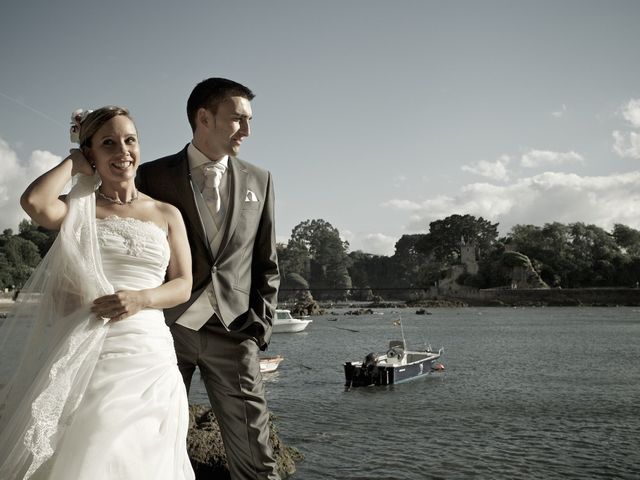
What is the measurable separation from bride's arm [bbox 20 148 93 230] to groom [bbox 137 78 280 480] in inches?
24.7

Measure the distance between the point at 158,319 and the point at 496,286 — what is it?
10989cm

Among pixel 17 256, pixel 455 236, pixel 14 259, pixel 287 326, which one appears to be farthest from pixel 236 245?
pixel 455 236

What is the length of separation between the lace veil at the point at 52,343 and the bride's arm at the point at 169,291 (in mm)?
82

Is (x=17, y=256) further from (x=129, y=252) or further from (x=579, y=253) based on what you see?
(x=579, y=253)

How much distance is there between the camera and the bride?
227 cm

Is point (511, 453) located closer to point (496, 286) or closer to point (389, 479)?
point (389, 479)

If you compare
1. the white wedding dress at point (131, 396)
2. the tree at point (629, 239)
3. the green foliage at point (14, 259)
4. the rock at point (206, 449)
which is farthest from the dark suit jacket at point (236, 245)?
the tree at point (629, 239)

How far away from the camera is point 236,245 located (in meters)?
3.16

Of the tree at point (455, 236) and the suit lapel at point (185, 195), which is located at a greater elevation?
the tree at point (455, 236)

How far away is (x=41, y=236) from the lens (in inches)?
3543

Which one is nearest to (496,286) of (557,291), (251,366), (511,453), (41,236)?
(557,291)

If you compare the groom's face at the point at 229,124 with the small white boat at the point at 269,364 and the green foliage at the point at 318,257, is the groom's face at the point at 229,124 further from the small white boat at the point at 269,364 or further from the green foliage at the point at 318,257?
the green foliage at the point at 318,257

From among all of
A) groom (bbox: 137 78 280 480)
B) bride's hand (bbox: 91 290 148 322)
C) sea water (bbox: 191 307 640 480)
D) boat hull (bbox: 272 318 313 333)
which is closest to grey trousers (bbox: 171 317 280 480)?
groom (bbox: 137 78 280 480)

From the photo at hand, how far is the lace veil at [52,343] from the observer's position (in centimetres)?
226
